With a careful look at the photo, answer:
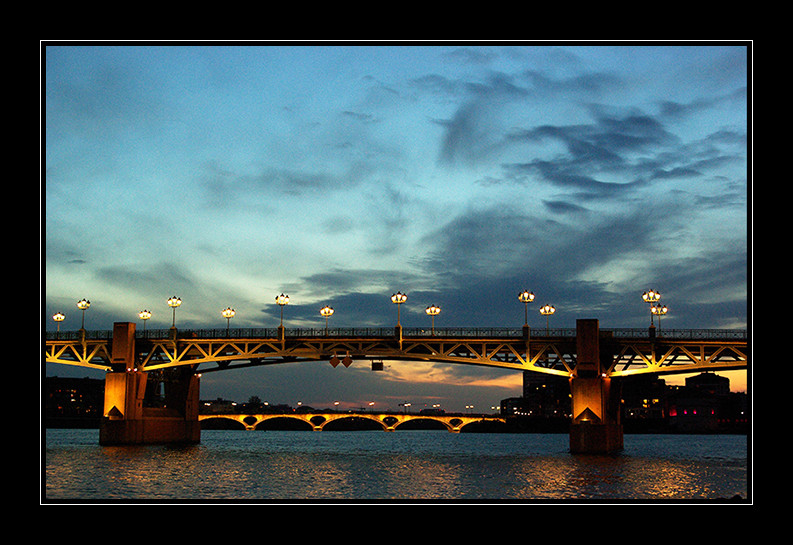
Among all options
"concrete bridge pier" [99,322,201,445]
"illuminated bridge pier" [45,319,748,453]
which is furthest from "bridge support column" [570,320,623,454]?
"concrete bridge pier" [99,322,201,445]

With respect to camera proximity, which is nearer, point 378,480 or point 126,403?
point 378,480

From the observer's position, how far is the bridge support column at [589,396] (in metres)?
74.1

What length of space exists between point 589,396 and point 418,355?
1793cm

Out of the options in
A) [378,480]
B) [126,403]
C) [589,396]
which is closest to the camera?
[378,480]

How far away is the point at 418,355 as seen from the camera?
81312 millimetres

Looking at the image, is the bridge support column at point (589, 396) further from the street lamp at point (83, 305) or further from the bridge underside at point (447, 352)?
the street lamp at point (83, 305)

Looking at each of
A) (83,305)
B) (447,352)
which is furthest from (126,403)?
(447,352)

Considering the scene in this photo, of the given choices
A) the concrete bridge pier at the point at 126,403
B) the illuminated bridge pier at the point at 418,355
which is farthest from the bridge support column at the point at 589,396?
the concrete bridge pier at the point at 126,403

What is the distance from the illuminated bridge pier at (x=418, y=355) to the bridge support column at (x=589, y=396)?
0.31 ft

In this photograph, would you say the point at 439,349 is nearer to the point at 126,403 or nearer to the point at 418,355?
the point at 418,355

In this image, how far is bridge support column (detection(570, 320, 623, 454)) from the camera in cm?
7412
